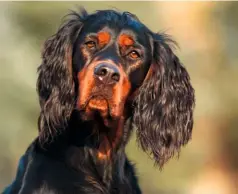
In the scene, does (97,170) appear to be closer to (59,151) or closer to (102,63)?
(59,151)

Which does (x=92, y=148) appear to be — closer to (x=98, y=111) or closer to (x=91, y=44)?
(x=98, y=111)

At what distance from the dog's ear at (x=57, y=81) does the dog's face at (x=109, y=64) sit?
7 cm

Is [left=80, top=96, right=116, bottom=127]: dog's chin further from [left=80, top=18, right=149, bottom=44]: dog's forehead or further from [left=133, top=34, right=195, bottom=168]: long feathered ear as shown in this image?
[left=80, top=18, right=149, bottom=44]: dog's forehead

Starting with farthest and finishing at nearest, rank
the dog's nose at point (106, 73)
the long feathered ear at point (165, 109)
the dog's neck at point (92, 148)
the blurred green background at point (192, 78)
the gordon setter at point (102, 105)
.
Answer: the blurred green background at point (192, 78) → the long feathered ear at point (165, 109) → the dog's neck at point (92, 148) → the gordon setter at point (102, 105) → the dog's nose at point (106, 73)

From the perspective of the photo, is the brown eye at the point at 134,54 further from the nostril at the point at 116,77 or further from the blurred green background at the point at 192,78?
the blurred green background at the point at 192,78

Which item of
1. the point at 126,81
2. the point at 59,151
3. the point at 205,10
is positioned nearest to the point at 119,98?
the point at 126,81

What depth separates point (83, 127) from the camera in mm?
4168

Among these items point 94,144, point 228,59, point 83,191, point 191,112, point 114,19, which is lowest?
point 83,191

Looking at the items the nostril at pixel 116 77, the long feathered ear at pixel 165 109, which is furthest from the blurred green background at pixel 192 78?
the nostril at pixel 116 77

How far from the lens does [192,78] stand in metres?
9.60

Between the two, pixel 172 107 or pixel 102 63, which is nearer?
pixel 102 63

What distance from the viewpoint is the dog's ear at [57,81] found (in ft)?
13.7

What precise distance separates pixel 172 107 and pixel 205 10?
5.92 meters

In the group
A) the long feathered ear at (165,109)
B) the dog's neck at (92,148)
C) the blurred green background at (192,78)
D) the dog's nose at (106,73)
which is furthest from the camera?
the blurred green background at (192,78)
